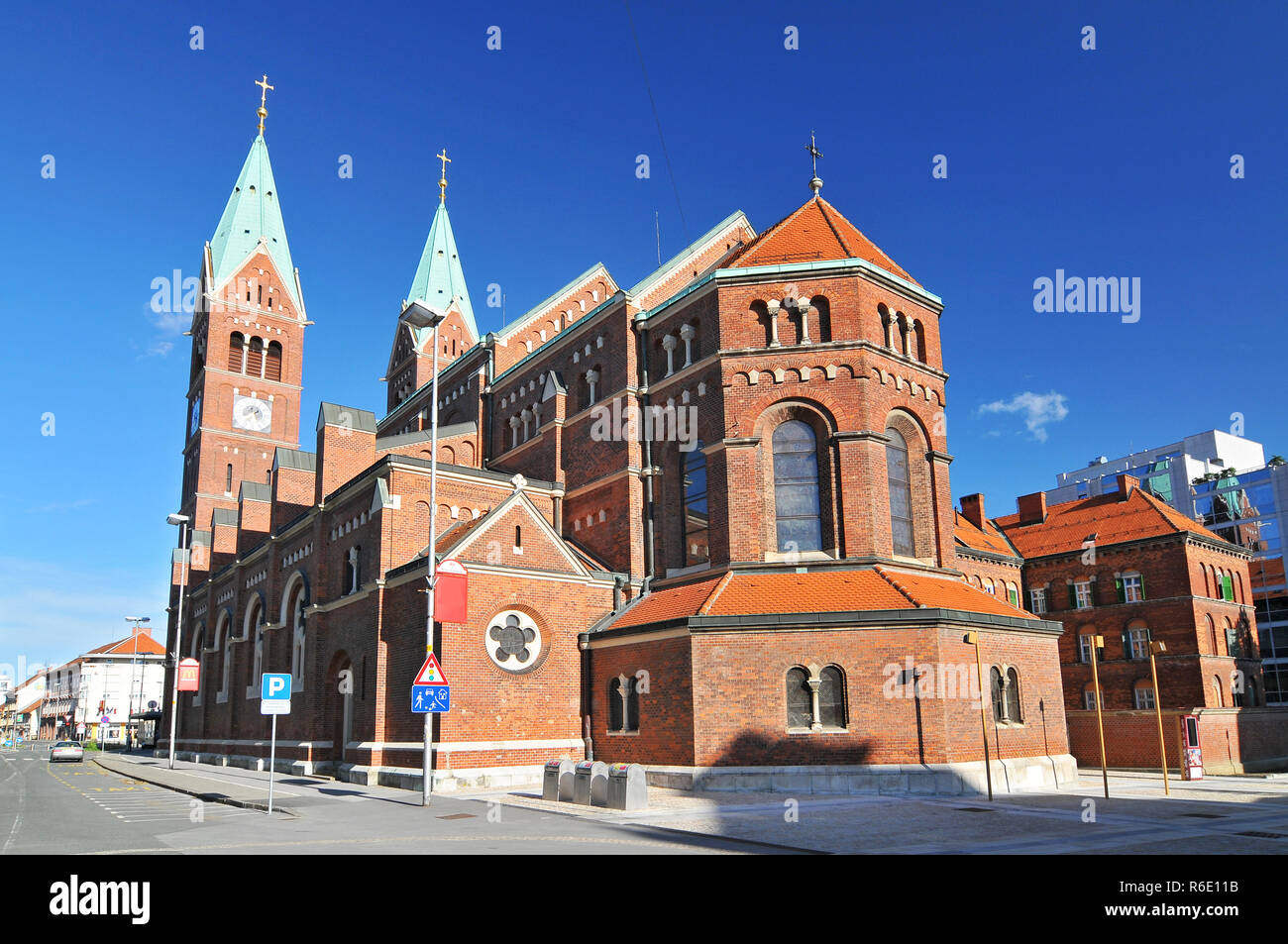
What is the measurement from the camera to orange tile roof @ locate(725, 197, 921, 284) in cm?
3053

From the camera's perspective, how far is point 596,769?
21.3m

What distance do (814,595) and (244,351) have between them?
5370 centimetres

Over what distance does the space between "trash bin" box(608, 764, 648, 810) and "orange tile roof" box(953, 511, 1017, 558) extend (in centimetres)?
3101

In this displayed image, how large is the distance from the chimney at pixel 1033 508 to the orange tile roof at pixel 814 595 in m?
29.6

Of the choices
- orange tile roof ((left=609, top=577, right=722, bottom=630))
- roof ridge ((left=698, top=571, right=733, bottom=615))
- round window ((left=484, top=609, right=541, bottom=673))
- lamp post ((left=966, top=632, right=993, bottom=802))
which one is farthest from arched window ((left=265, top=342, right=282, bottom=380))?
lamp post ((left=966, top=632, right=993, bottom=802))

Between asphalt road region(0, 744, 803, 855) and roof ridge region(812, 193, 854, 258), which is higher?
roof ridge region(812, 193, 854, 258)

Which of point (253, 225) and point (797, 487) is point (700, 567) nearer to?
point (797, 487)

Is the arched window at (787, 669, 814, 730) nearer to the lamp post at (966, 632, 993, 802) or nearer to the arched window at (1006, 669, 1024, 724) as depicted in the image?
the lamp post at (966, 632, 993, 802)

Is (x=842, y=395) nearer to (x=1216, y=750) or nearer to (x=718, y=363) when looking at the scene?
(x=718, y=363)

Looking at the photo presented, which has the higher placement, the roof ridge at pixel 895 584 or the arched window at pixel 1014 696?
the roof ridge at pixel 895 584

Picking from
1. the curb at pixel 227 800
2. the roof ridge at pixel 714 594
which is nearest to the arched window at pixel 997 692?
the roof ridge at pixel 714 594

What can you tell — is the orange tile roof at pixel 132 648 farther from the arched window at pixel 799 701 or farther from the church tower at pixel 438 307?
the arched window at pixel 799 701

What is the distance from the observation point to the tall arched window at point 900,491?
96.0 feet

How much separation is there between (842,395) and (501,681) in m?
13.3
